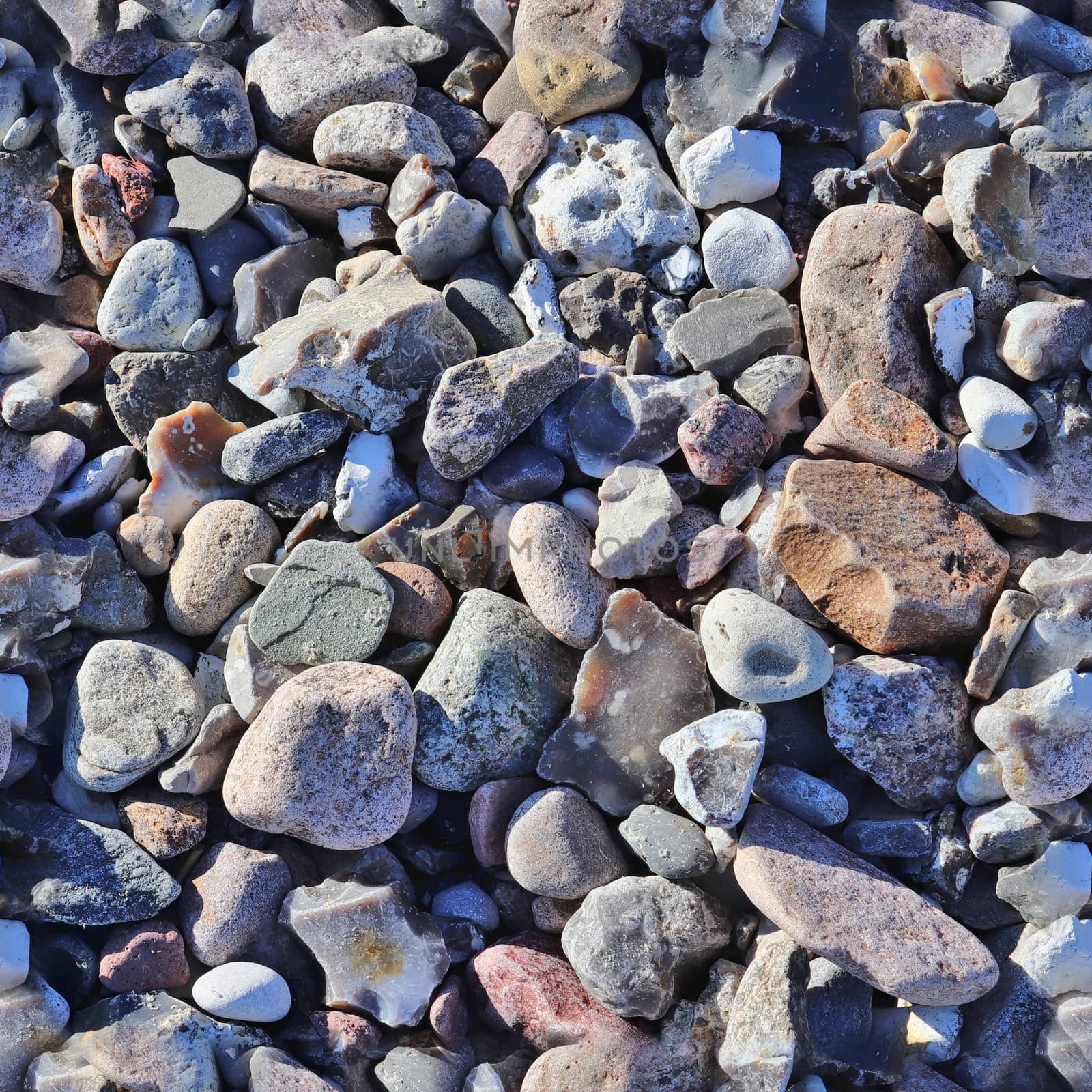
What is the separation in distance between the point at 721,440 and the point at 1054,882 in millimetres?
1068

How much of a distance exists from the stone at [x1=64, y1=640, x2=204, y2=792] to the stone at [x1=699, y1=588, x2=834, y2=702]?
110 centimetres

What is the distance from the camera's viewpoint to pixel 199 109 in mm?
2580

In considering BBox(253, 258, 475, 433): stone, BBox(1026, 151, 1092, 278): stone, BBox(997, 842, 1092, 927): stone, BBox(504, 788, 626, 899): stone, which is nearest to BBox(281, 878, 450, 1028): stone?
BBox(504, 788, 626, 899): stone

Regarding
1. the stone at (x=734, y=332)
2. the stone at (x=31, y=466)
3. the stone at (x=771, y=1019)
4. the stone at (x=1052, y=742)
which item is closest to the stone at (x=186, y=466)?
the stone at (x=31, y=466)

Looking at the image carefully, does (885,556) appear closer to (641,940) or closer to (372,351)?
(641,940)

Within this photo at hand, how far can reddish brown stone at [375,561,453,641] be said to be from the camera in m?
2.31

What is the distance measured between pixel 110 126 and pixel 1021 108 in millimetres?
2155

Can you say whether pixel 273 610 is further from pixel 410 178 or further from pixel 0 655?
pixel 410 178

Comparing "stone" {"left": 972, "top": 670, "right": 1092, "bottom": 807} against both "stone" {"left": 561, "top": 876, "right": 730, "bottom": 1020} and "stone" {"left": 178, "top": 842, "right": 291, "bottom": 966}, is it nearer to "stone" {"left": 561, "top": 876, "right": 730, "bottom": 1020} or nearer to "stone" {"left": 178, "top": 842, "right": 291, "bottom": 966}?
"stone" {"left": 561, "top": 876, "right": 730, "bottom": 1020}

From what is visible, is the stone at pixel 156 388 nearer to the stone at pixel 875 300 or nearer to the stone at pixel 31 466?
the stone at pixel 31 466

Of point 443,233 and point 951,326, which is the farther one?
point 443,233

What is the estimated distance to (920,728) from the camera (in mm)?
2117

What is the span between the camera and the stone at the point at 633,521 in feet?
7.38

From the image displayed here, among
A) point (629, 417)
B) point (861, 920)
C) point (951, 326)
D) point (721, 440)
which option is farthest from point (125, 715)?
point (951, 326)
